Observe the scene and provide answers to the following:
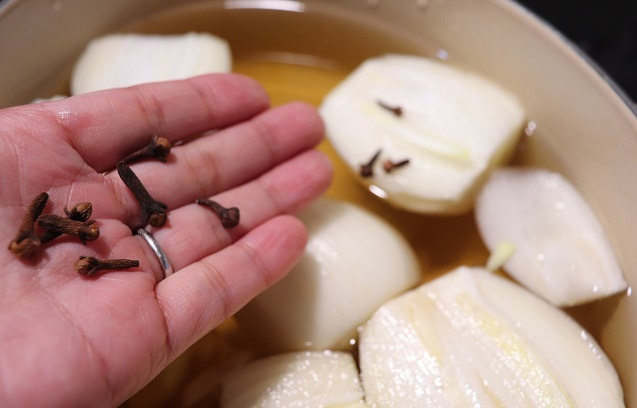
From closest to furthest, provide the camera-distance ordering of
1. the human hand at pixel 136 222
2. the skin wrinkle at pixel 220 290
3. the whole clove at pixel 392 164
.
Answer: the human hand at pixel 136 222, the skin wrinkle at pixel 220 290, the whole clove at pixel 392 164

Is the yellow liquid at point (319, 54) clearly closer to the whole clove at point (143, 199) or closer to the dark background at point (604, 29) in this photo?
the dark background at point (604, 29)

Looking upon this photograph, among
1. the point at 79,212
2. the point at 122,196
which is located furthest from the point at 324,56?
the point at 79,212

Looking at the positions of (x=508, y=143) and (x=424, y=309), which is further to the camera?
(x=508, y=143)

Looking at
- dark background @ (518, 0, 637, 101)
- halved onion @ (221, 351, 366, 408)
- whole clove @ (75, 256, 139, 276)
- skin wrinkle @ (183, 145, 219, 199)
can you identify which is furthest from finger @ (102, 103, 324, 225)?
dark background @ (518, 0, 637, 101)

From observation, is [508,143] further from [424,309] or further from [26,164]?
[26,164]

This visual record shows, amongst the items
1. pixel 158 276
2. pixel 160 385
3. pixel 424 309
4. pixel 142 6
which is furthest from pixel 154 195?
pixel 142 6

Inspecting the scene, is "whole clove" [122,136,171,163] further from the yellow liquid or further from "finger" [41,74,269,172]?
the yellow liquid

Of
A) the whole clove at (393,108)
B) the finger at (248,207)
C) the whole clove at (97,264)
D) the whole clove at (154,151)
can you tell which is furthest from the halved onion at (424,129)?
the whole clove at (97,264)
